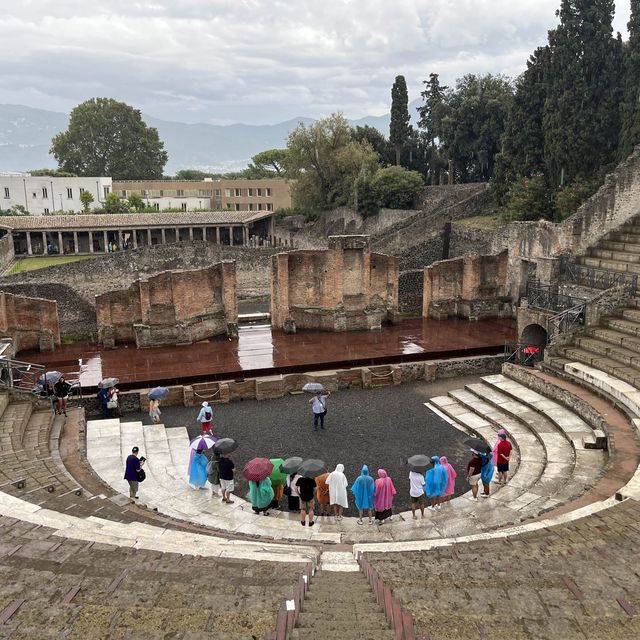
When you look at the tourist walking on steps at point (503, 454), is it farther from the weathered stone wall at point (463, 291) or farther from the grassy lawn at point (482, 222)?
the grassy lawn at point (482, 222)

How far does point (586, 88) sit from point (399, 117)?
22.8m

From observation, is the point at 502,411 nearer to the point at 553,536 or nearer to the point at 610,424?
the point at 610,424

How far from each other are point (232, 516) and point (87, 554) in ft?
13.9

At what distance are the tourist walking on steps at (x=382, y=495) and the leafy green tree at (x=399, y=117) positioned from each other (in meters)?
45.7

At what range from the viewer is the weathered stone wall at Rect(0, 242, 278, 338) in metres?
26.3

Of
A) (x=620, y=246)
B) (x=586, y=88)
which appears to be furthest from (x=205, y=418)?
(x=586, y=88)

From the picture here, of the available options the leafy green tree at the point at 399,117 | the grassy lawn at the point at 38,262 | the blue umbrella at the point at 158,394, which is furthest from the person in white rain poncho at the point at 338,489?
the leafy green tree at the point at 399,117

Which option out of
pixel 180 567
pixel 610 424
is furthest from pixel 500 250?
pixel 180 567

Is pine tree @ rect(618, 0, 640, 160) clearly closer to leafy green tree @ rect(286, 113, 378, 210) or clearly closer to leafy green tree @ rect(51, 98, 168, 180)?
leafy green tree @ rect(286, 113, 378, 210)

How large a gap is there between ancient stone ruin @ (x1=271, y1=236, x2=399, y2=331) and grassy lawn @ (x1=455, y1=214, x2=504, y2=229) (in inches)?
520

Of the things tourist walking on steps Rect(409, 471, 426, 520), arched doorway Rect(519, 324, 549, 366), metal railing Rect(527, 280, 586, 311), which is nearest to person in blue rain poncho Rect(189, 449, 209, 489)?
tourist walking on steps Rect(409, 471, 426, 520)

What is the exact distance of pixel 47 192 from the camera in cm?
6381

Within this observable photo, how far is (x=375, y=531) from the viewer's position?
1033cm

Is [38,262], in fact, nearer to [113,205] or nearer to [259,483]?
[113,205]
